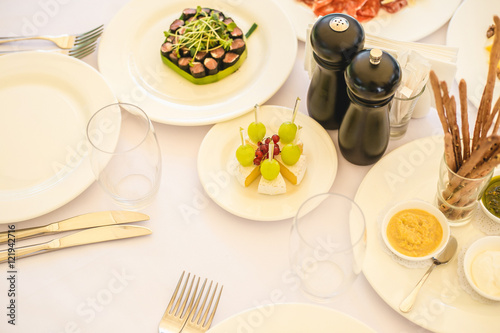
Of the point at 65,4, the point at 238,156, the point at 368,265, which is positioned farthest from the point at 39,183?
the point at 368,265

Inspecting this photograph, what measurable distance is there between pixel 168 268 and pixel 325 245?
375mm

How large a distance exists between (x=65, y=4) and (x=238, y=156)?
0.93 m

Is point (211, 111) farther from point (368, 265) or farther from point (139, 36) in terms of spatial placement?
point (368, 265)

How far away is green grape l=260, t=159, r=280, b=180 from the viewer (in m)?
1.19

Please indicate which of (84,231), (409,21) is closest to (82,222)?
(84,231)

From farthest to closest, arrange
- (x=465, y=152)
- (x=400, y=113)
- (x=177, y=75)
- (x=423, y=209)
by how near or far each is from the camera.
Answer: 1. (x=177, y=75)
2. (x=400, y=113)
3. (x=423, y=209)
4. (x=465, y=152)

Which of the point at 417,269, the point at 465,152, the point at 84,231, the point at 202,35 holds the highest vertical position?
the point at 202,35

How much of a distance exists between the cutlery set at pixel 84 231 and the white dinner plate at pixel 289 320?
0.33 metres

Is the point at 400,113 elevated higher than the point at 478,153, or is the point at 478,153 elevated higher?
the point at 478,153

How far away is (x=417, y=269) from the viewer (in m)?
1.10

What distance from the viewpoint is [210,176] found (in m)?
1.26

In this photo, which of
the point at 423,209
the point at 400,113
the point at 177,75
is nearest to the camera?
the point at 423,209

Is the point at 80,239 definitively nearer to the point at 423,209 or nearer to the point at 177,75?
the point at 177,75

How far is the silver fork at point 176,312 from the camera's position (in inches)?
41.9
